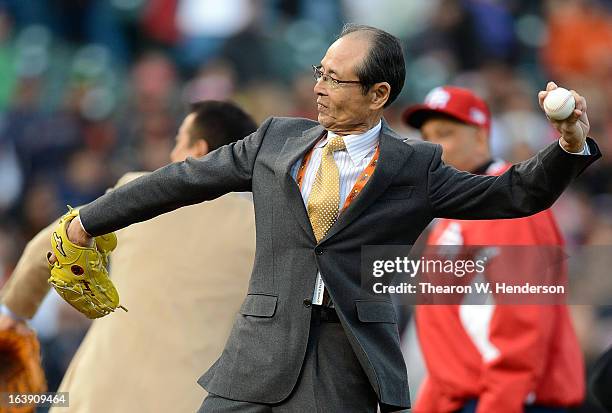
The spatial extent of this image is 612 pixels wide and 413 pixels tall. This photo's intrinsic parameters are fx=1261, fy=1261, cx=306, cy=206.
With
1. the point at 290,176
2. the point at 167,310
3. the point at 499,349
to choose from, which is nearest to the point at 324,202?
the point at 290,176

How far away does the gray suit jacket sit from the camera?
446cm

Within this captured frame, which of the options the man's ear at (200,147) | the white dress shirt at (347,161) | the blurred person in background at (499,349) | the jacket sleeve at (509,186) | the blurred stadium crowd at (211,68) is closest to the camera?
the jacket sleeve at (509,186)

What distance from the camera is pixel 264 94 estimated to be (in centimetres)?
1309

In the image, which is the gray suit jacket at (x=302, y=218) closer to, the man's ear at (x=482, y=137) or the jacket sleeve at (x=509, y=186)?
the jacket sleeve at (x=509, y=186)

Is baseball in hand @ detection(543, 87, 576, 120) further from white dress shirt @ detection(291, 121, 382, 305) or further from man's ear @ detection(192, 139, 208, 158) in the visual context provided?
man's ear @ detection(192, 139, 208, 158)

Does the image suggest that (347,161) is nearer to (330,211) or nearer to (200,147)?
(330,211)

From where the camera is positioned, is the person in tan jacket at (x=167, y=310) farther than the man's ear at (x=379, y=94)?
Yes

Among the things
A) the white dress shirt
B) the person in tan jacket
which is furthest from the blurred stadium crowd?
the white dress shirt

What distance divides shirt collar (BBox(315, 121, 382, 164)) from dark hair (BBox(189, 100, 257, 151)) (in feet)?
5.43

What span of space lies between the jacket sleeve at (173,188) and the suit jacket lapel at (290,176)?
0.12m

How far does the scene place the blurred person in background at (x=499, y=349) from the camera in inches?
253

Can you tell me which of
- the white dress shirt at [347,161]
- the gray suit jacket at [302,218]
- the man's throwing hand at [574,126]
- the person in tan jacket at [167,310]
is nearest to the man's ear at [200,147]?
the person in tan jacket at [167,310]

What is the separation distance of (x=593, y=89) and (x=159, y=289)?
27.0 ft

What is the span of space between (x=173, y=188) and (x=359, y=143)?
0.70 metres
